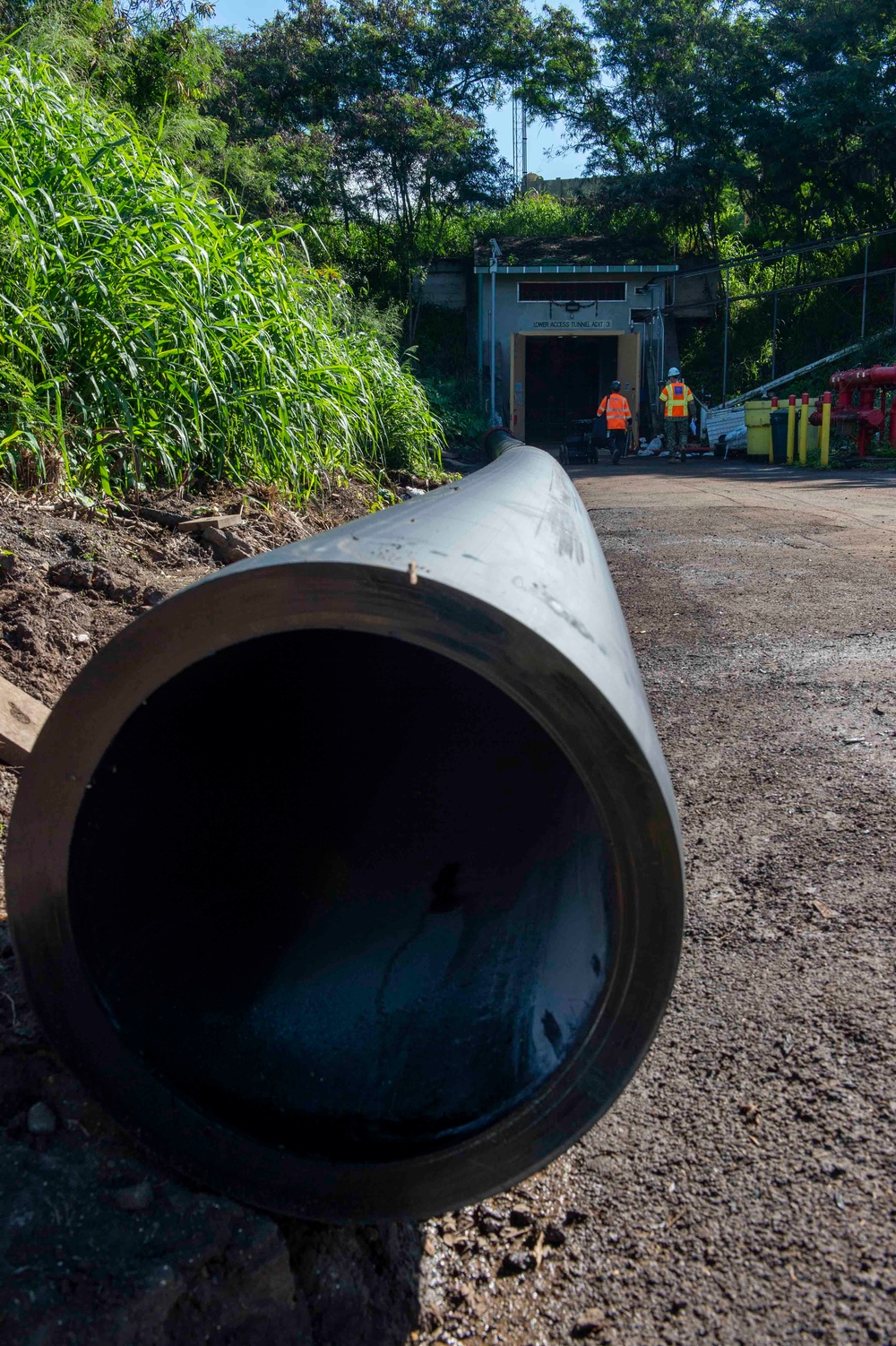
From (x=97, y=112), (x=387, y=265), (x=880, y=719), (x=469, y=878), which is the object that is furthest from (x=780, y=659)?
(x=387, y=265)

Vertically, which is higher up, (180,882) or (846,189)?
(846,189)

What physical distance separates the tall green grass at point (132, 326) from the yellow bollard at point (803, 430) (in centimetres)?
1197

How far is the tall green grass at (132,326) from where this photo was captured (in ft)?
10.8

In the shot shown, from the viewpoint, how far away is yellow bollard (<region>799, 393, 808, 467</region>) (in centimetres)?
1505

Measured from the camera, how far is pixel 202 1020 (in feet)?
4.17

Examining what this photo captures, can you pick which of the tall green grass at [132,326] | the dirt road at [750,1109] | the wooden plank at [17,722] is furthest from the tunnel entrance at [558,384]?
the wooden plank at [17,722]

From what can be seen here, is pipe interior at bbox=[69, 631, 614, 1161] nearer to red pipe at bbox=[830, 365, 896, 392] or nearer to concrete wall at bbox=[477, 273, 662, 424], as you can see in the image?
red pipe at bbox=[830, 365, 896, 392]

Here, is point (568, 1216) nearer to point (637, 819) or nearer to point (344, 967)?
point (344, 967)

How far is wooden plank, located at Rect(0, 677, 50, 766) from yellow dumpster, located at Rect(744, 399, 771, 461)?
15.6 meters

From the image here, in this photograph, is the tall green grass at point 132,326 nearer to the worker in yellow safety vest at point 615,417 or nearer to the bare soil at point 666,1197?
the bare soil at point 666,1197

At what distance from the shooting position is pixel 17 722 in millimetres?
2135

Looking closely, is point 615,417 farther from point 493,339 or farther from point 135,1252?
point 135,1252

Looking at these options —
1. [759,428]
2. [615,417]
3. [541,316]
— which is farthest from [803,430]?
[541,316]

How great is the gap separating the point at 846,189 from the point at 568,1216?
93.6 ft
